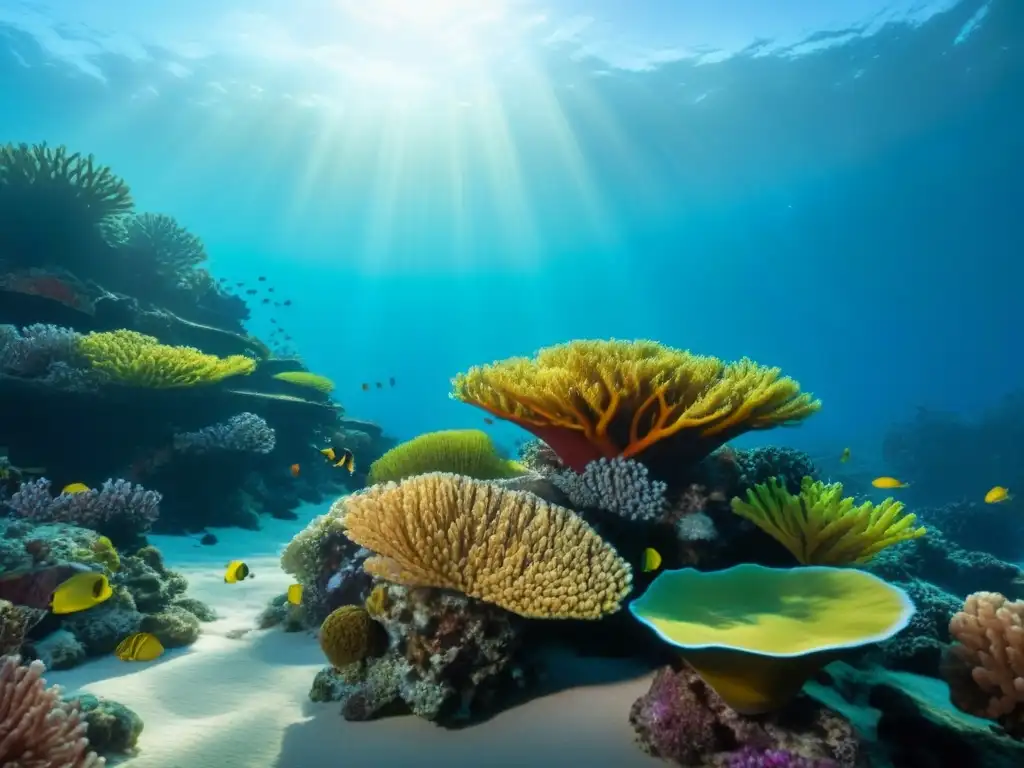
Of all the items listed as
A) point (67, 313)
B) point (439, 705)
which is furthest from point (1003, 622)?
point (67, 313)

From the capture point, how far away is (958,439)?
2652cm

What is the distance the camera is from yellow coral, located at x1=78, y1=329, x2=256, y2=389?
8.79 metres

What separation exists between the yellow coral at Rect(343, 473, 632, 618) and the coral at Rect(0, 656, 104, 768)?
160 centimetres

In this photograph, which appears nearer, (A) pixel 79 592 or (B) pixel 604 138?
(A) pixel 79 592

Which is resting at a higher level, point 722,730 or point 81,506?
point 81,506

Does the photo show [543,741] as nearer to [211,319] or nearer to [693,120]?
[211,319]

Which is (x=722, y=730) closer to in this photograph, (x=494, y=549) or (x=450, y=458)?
(x=494, y=549)

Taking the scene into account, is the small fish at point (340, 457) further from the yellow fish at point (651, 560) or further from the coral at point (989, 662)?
the coral at point (989, 662)

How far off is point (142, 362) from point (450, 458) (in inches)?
238

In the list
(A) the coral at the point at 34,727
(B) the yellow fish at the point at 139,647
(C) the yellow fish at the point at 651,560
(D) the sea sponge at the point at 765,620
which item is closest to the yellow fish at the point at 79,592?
(B) the yellow fish at the point at 139,647

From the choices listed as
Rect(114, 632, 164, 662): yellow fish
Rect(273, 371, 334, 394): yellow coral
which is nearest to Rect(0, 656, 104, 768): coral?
Rect(114, 632, 164, 662): yellow fish

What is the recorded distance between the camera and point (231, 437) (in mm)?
9883

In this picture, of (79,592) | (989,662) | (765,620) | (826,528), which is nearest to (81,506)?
(79,592)

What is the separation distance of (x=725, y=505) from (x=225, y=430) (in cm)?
878
